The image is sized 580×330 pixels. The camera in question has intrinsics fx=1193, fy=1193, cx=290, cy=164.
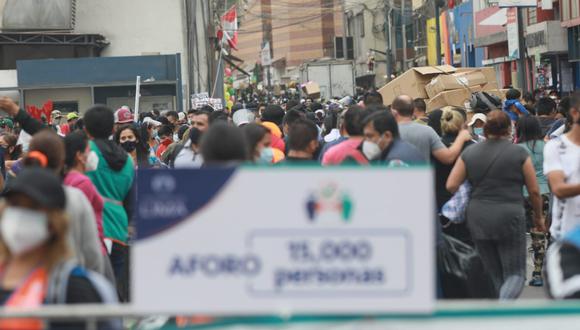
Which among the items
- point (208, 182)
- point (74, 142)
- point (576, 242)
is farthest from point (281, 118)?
point (208, 182)

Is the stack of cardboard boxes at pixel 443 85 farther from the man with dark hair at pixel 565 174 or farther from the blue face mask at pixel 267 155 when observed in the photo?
the man with dark hair at pixel 565 174

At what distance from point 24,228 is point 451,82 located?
1524 centimetres

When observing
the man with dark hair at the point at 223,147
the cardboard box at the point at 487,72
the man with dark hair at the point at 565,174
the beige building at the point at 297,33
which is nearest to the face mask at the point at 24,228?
the man with dark hair at the point at 223,147

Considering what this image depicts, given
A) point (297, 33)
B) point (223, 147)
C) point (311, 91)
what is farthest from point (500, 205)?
point (297, 33)

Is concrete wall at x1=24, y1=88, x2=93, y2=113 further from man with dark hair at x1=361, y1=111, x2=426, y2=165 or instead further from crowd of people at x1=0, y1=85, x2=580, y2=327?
man with dark hair at x1=361, y1=111, x2=426, y2=165

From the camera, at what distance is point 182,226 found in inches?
149

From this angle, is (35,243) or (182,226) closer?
(182,226)

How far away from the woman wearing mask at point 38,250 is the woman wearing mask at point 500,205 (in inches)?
192

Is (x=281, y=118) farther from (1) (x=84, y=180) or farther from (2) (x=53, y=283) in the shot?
(2) (x=53, y=283)

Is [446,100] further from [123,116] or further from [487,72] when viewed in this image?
[123,116]

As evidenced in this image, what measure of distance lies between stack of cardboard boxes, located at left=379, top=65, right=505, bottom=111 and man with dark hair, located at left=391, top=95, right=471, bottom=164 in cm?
867

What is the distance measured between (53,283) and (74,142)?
11.4ft

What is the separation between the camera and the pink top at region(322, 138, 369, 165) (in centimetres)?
813

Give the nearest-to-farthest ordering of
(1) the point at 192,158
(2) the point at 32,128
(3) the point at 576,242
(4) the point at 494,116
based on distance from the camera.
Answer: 1. (3) the point at 576,242
2. (2) the point at 32,128
3. (4) the point at 494,116
4. (1) the point at 192,158
